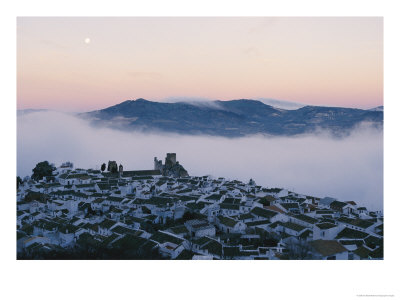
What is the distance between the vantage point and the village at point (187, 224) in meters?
9.23

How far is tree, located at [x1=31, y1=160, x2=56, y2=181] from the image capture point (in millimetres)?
20616

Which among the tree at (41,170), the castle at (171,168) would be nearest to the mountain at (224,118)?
the castle at (171,168)

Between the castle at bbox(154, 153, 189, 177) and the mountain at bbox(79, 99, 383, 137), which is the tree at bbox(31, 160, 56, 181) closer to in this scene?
the mountain at bbox(79, 99, 383, 137)

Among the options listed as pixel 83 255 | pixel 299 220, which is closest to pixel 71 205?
pixel 83 255

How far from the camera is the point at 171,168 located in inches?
1051

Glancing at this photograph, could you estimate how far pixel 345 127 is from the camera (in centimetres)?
1842

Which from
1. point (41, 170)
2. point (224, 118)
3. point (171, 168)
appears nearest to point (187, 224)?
point (41, 170)

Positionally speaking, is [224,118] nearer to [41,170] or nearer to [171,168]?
[171,168]

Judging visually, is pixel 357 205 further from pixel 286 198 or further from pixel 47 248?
pixel 47 248

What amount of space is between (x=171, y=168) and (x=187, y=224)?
592 inches

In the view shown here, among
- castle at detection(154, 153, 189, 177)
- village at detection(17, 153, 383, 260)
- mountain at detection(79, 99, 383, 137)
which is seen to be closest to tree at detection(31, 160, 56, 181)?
village at detection(17, 153, 383, 260)

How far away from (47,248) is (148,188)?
9.02 meters

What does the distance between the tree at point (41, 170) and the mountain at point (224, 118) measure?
156 inches

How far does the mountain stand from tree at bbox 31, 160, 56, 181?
13.0 feet
